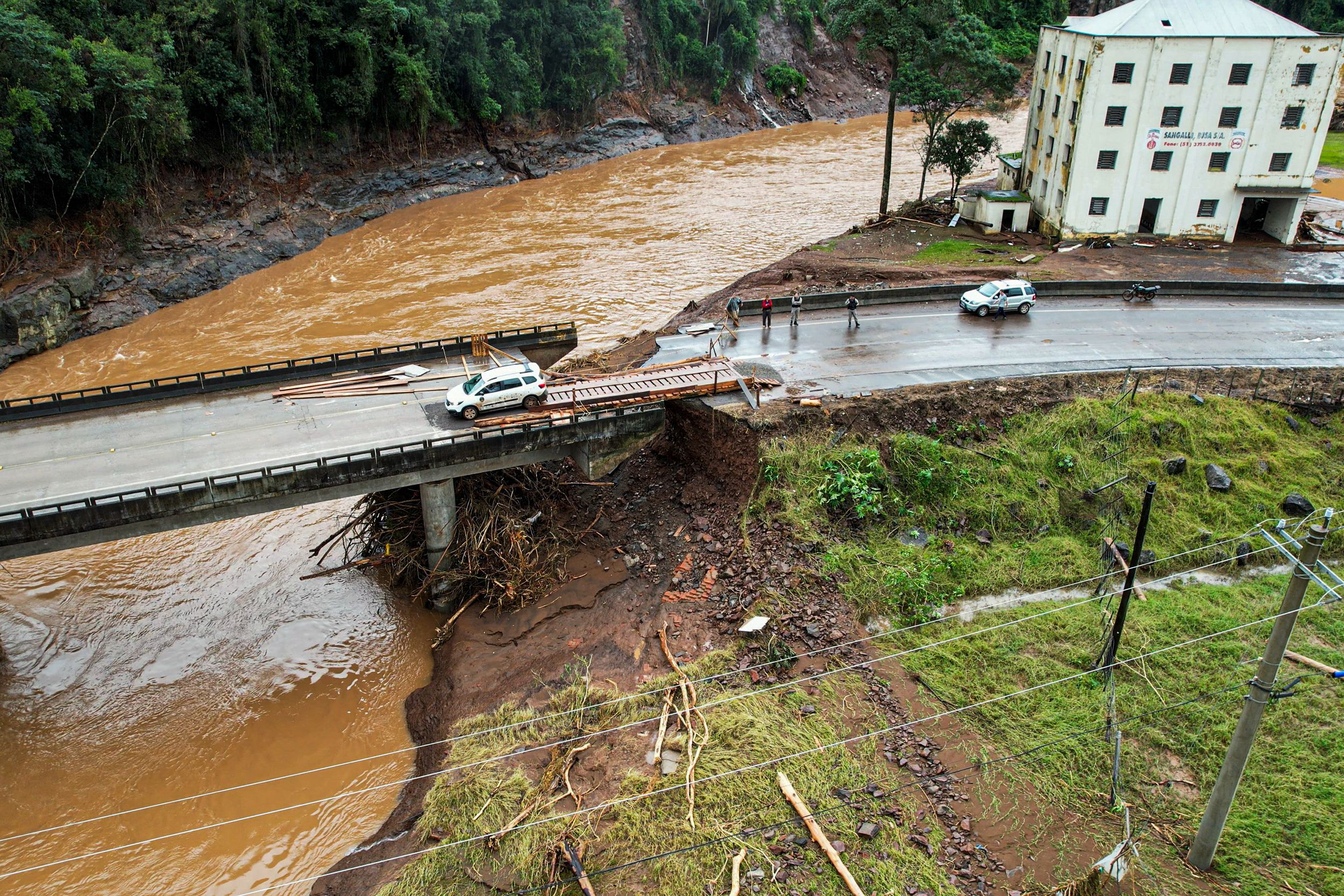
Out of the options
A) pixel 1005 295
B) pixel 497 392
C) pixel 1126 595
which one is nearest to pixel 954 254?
pixel 1005 295

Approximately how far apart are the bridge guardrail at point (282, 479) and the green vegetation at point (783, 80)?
87852 mm

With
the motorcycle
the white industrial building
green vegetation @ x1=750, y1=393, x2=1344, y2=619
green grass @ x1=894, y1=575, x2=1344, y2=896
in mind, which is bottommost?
green grass @ x1=894, y1=575, x2=1344, y2=896

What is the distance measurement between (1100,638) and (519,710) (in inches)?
606

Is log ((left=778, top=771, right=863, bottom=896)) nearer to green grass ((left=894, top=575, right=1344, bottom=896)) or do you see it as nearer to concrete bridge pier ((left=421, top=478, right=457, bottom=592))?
green grass ((left=894, top=575, right=1344, bottom=896))

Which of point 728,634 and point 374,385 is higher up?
point 374,385

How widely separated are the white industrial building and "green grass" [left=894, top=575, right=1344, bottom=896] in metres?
29.2

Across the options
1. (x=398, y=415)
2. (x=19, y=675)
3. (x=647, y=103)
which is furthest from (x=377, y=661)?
(x=647, y=103)

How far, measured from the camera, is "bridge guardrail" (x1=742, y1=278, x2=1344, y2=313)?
135 feet

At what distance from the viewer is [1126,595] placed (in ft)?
70.8

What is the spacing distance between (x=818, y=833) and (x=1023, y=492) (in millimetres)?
15094

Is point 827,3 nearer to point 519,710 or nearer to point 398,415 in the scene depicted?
point 398,415

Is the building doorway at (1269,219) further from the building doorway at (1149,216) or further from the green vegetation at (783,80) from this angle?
the green vegetation at (783,80)

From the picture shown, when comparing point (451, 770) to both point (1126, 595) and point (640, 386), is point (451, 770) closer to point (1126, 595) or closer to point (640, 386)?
point (640, 386)

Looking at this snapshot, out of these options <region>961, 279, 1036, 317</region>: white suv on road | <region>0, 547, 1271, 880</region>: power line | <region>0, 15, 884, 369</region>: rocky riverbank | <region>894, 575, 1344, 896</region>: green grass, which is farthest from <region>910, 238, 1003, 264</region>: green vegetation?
<region>0, 15, 884, 369</region>: rocky riverbank
